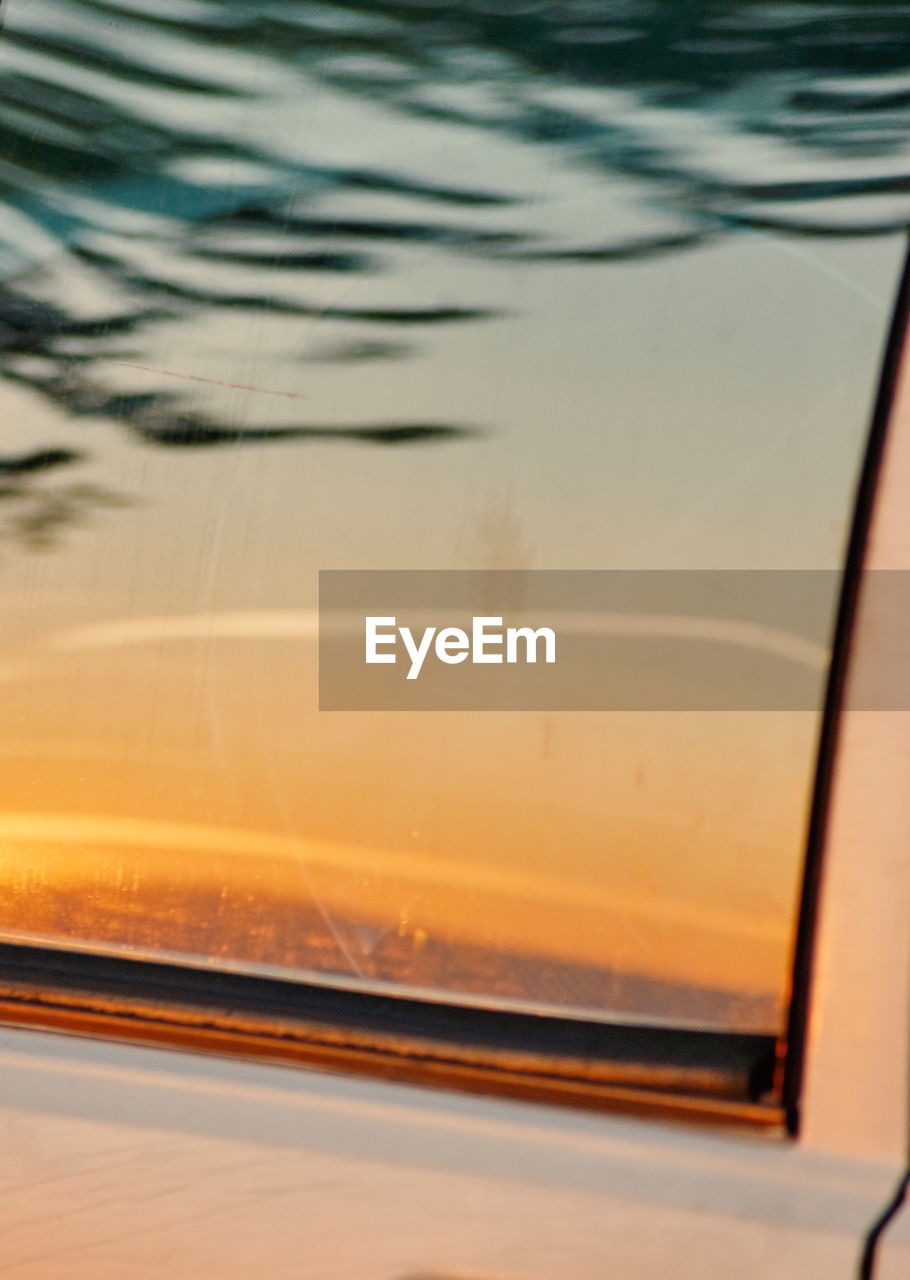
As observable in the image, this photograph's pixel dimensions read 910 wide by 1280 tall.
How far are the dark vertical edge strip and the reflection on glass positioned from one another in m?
0.02

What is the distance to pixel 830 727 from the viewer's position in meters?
1.09

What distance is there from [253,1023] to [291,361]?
0.69 meters

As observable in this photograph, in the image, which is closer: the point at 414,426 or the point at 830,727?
the point at 830,727

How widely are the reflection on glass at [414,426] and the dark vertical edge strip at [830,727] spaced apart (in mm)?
19

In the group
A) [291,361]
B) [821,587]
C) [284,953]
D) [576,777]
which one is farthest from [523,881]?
[291,361]

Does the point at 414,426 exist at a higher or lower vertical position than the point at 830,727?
higher

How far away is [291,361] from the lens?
1.26m
